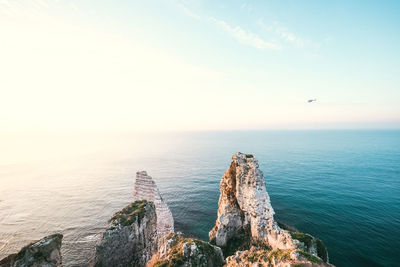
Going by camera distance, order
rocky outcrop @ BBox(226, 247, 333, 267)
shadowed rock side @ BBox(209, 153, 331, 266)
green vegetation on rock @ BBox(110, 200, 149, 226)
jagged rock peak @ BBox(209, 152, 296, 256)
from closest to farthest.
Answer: rocky outcrop @ BBox(226, 247, 333, 267) → green vegetation on rock @ BBox(110, 200, 149, 226) → shadowed rock side @ BBox(209, 153, 331, 266) → jagged rock peak @ BBox(209, 152, 296, 256)

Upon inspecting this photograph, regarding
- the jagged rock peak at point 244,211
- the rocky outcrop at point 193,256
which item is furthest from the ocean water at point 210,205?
the rocky outcrop at point 193,256

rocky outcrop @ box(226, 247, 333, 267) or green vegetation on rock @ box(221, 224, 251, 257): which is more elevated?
rocky outcrop @ box(226, 247, 333, 267)

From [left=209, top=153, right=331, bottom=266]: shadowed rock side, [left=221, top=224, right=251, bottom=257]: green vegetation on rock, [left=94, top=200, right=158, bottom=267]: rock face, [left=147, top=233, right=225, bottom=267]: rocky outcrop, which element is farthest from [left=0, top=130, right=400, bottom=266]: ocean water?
[left=147, top=233, right=225, bottom=267]: rocky outcrop

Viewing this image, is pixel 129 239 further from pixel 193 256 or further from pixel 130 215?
pixel 193 256

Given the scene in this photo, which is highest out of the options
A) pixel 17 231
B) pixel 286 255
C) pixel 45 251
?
pixel 286 255

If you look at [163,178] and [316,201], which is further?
[163,178]

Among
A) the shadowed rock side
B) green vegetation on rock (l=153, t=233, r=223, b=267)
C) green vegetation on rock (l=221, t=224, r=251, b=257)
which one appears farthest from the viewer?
green vegetation on rock (l=221, t=224, r=251, b=257)

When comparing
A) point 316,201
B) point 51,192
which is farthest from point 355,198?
point 51,192

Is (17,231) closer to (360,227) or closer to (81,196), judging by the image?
(81,196)

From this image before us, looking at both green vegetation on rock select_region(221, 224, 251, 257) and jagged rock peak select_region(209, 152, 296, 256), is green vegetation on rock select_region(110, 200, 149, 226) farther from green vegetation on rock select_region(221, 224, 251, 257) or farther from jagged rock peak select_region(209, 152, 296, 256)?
green vegetation on rock select_region(221, 224, 251, 257)
